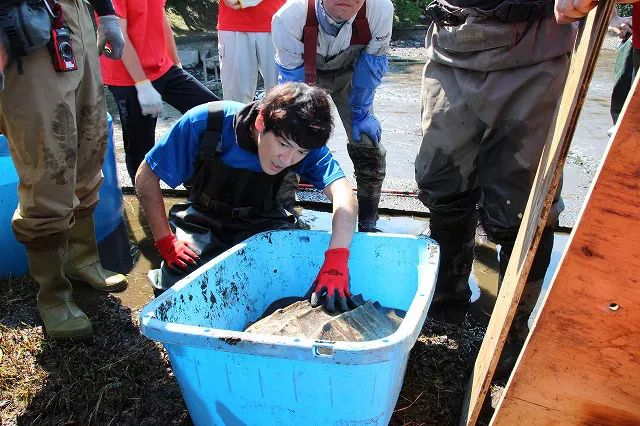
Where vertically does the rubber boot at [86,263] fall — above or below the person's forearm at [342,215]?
below

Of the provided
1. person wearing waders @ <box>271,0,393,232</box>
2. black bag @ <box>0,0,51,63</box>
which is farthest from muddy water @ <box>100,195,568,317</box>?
black bag @ <box>0,0,51,63</box>

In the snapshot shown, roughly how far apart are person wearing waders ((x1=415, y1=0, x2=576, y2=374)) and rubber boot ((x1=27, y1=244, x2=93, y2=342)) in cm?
150

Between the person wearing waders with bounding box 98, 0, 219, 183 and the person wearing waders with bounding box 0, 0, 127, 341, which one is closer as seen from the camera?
the person wearing waders with bounding box 0, 0, 127, 341

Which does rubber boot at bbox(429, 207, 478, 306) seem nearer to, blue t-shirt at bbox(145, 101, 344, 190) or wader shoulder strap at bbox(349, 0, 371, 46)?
blue t-shirt at bbox(145, 101, 344, 190)

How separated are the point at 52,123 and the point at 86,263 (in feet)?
2.82

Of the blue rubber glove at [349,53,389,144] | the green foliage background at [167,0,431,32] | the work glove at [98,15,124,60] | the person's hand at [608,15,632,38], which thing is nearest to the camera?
the work glove at [98,15,124,60]

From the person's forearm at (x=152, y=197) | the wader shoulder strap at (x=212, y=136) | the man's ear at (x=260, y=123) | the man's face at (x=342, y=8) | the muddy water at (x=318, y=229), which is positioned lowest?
the muddy water at (x=318, y=229)

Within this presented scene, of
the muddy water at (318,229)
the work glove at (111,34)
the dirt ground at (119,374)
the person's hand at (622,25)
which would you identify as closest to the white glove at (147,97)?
the work glove at (111,34)

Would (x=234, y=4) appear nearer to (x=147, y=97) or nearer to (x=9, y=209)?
(x=147, y=97)

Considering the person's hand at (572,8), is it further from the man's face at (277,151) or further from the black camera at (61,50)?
the black camera at (61,50)

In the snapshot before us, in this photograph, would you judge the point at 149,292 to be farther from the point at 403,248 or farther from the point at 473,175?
the point at 473,175

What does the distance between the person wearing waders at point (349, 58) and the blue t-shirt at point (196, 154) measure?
677mm

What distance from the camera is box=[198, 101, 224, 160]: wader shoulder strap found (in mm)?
2293

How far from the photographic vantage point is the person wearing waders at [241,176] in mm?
2049
